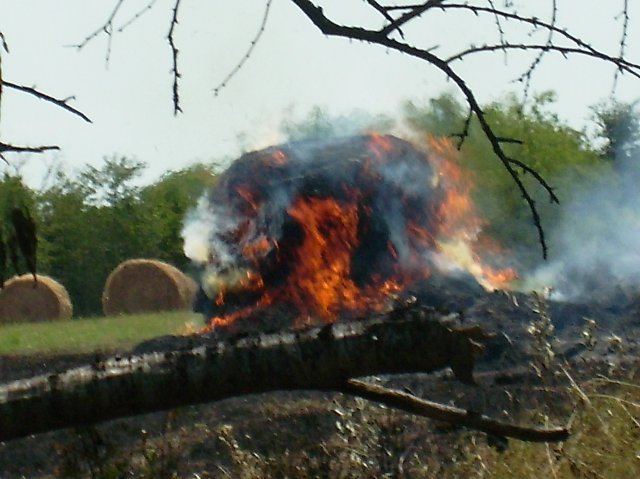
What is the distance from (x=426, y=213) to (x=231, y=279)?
11.5 ft

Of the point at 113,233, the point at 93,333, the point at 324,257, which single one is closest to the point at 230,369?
the point at 324,257

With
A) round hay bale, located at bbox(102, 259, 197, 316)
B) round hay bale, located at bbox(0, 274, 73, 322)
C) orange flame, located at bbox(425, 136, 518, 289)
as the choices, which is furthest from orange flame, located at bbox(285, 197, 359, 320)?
round hay bale, located at bbox(0, 274, 73, 322)

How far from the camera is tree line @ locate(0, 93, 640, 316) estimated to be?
26.7 m

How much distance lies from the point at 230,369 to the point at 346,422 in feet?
11.0

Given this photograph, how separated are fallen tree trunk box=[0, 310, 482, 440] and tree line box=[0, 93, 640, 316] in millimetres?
22383

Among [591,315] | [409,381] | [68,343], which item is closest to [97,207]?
[68,343]

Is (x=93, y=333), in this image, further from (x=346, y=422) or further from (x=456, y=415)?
(x=456, y=415)

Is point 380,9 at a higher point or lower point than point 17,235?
higher

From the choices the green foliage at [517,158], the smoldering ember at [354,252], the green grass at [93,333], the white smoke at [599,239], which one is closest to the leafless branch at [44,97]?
the smoldering ember at [354,252]

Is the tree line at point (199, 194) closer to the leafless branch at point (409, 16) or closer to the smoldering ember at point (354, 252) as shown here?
the smoldering ember at point (354, 252)

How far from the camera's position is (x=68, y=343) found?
1858 centimetres

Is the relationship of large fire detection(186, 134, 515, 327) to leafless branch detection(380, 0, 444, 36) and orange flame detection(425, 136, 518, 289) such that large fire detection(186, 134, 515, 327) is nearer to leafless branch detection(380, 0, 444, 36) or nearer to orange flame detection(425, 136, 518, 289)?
orange flame detection(425, 136, 518, 289)

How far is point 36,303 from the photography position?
93.9 feet

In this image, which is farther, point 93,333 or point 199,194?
point 199,194
